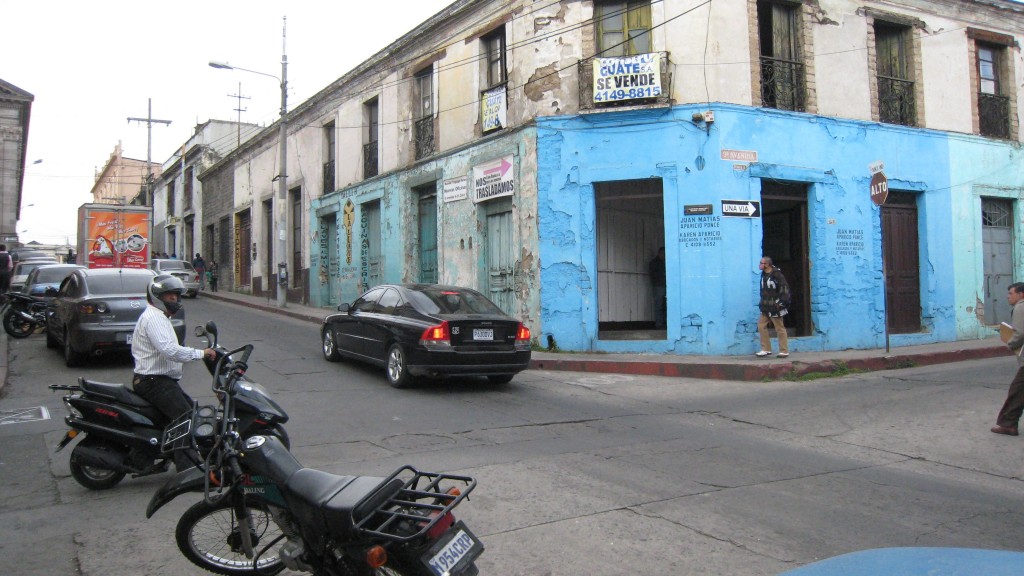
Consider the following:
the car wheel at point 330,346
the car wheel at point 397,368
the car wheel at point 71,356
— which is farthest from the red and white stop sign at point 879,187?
the car wheel at point 71,356

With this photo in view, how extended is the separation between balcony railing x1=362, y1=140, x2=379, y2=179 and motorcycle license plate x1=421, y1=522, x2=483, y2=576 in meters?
18.4

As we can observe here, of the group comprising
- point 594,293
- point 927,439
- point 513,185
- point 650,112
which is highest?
point 650,112

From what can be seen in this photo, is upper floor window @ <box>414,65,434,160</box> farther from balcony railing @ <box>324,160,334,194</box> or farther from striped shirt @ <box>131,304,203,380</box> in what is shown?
striped shirt @ <box>131,304,203,380</box>

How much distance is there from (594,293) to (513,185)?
2808mm

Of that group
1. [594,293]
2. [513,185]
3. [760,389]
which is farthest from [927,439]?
[513,185]

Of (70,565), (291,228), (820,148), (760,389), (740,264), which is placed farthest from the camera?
(291,228)

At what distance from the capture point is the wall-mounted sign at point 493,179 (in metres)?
14.8

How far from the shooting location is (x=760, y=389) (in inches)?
418

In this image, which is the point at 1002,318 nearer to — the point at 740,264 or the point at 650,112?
the point at 740,264

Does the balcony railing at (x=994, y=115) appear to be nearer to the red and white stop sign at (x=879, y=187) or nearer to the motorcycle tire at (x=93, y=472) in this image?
the red and white stop sign at (x=879, y=187)

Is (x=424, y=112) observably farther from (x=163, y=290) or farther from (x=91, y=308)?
(x=163, y=290)

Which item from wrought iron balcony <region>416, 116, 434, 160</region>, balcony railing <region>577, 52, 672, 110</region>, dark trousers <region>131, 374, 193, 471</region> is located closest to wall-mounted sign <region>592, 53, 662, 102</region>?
balcony railing <region>577, 52, 672, 110</region>

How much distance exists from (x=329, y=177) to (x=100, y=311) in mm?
13119

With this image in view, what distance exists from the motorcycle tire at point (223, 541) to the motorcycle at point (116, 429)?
1326 millimetres
